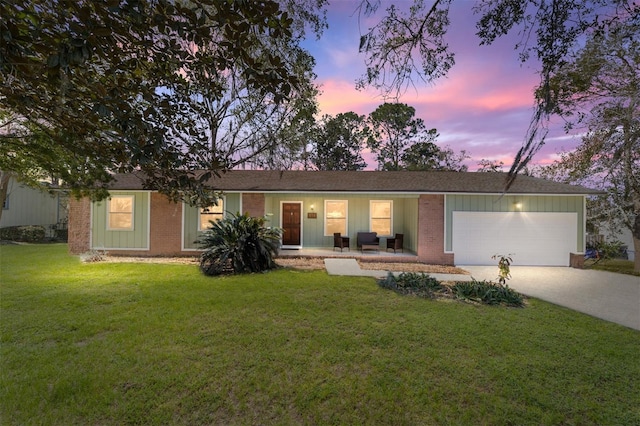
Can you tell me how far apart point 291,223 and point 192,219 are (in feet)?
14.0

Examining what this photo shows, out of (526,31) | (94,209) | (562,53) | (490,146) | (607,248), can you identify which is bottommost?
(607,248)

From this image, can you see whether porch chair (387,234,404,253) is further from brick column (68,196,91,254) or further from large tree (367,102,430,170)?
large tree (367,102,430,170)

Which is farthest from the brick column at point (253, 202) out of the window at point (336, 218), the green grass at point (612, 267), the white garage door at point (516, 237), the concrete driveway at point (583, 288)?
the green grass at point (612, 267)

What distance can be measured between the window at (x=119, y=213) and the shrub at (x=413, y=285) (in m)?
10.8

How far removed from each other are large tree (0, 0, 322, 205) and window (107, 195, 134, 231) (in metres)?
7.90

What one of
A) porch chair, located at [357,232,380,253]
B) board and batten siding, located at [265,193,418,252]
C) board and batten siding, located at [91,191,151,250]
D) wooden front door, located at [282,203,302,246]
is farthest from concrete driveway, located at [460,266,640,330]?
board and batten siding, located at [91,191,151,250]

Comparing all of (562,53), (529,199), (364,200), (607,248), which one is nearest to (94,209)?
(364,200)

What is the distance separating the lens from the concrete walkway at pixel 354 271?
9.01 meters

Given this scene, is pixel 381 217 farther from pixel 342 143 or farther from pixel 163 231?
pixel 342 143

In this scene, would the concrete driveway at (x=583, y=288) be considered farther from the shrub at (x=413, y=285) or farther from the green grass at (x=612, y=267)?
the shrub at (x=413, y=285)

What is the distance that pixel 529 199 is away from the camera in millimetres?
11859

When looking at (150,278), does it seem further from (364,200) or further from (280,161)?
(364,200)

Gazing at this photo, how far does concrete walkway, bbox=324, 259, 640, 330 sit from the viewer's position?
22.3 feet

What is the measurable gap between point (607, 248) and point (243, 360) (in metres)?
13.2
